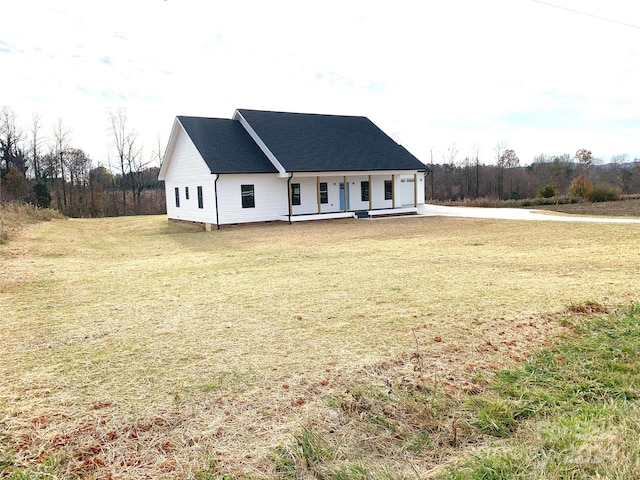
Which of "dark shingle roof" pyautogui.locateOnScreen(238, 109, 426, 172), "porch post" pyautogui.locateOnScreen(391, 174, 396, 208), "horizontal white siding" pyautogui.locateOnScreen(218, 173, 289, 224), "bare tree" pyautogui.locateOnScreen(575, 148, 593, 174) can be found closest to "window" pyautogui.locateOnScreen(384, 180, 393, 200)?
"porch post" pyautogui.locateOnScreen(391, 174, 396, 208)

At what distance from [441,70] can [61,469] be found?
1869 centimetres

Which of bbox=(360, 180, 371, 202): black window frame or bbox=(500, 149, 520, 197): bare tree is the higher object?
bbox=(500, 149, 520, 197): bare tree

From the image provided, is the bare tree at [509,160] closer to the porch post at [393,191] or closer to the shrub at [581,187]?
the shrub at [581,187]

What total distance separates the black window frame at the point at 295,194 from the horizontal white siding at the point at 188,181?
421 cm

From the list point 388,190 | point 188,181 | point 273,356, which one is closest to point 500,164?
point 388,190

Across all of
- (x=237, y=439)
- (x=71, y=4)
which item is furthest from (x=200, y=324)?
(x=71, y=4)

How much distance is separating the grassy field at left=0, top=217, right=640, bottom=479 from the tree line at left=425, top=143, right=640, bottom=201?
3985 cm

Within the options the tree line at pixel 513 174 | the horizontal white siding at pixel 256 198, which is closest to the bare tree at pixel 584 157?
the tree line at pixel 513 174

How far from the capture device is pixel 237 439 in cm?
286

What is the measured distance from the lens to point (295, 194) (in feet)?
73.4

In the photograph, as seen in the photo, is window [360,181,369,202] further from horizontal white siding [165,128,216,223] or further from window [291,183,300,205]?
horizontal white siding [165,128,216,223]

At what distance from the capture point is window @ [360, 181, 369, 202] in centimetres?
2448

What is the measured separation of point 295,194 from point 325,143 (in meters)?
3.56

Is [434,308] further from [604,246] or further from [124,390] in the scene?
[604,246]
